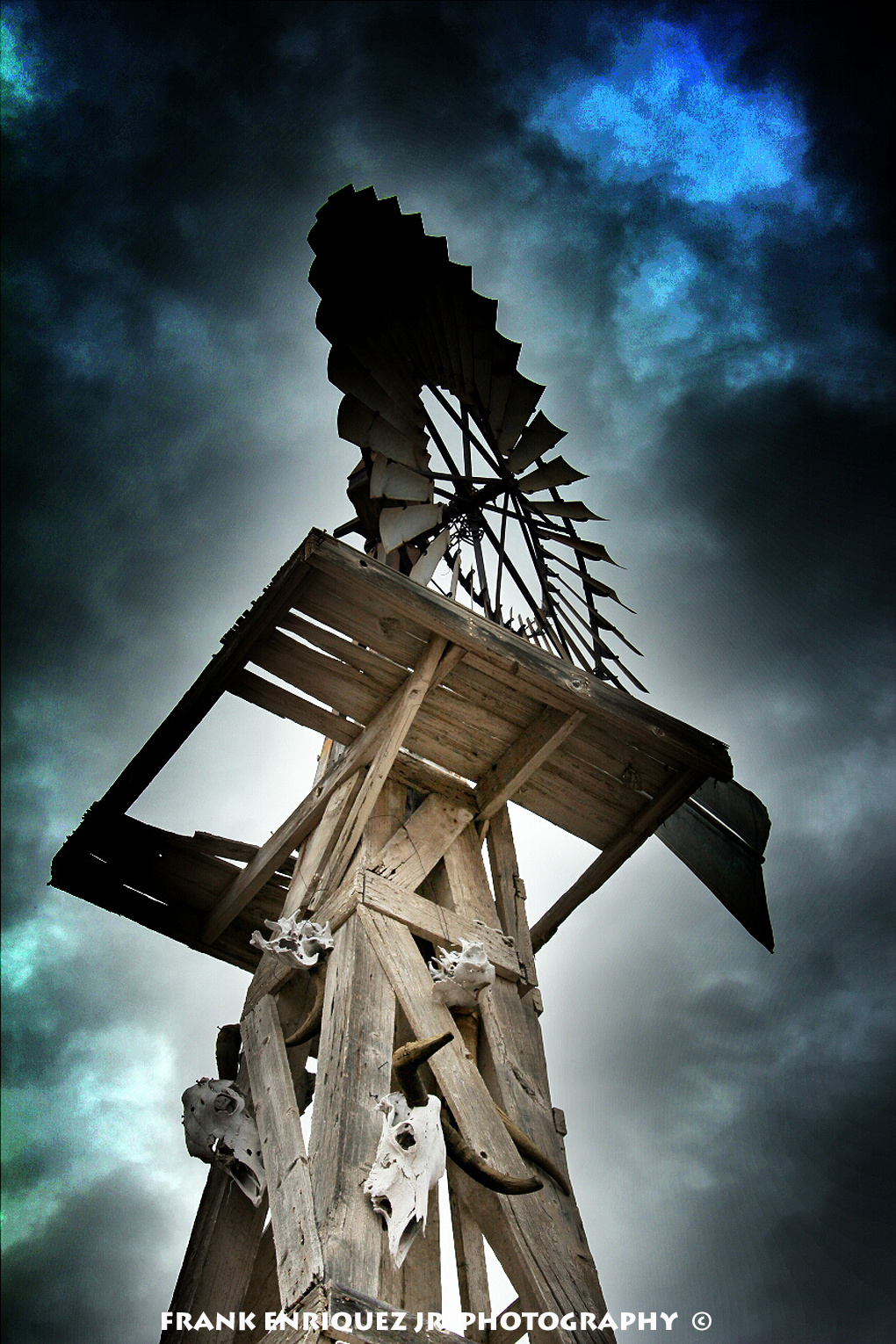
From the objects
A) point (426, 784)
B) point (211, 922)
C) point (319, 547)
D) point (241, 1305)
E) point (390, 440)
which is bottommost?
point (241, 1305)

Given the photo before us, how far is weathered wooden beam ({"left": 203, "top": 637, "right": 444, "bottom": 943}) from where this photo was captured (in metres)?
6.01

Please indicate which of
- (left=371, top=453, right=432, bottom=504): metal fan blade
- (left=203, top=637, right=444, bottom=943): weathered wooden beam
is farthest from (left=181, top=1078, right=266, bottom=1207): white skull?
(left=371, top=453, right=432, bottom=504): metal fan blade

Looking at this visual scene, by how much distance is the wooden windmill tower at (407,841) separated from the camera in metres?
4.13

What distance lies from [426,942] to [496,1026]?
0.63 meters

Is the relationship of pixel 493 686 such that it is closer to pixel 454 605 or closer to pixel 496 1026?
pixel 454 605

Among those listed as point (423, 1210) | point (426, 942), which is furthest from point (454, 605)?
point (423, 1210)

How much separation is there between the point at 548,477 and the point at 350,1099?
540 centimetres

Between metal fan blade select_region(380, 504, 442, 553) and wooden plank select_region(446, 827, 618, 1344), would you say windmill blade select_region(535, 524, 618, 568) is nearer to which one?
metal fan blade select_region(380, 504, 442, 553)

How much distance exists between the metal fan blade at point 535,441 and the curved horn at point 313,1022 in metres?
4.59

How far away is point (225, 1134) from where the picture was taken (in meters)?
4.72

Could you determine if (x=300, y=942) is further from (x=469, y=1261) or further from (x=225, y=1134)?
(x=469, y=1261)

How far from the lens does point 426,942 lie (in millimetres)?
5547

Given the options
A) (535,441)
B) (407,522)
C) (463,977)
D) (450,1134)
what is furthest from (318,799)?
(535,441)

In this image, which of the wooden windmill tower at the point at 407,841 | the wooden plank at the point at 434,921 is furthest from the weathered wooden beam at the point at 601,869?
the wooden plank at the point at 434,921
